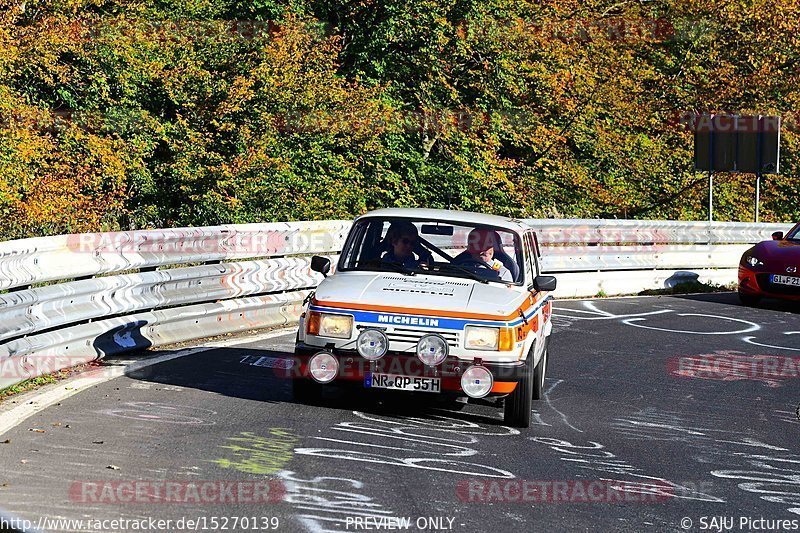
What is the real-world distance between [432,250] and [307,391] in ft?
5.19

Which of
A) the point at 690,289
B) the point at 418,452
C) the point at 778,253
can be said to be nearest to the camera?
the point at 418,452

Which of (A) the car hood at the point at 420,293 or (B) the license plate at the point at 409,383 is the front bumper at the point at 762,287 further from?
(B) the license plate at the point at 409,383

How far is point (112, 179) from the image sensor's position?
25.5 meters

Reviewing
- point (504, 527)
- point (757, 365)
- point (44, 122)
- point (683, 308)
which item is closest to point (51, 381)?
point (504, 527)

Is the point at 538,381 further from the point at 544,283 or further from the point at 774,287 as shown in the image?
the point at 774,287

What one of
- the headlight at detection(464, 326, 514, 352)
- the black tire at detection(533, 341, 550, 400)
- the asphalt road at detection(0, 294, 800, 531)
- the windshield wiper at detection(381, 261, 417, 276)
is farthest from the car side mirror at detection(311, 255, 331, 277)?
the black tire at detection(533, 341, 550, 400)

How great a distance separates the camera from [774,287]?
18094mm

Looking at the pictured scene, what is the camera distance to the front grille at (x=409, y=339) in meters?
8.32

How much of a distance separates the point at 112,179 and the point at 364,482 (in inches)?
790

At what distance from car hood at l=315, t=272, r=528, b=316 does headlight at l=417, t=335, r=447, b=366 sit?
0.22 m

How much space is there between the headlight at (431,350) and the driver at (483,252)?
1.35 meters

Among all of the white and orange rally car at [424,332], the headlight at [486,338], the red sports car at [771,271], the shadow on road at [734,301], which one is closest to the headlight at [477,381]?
the white and orange rally car at [424,332]

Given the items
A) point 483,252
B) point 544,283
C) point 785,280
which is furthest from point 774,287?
point 483,252

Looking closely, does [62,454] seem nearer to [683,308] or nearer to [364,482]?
[364,482]
